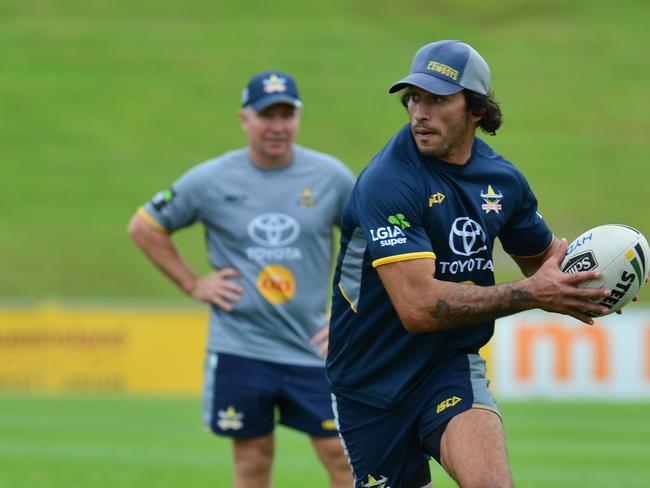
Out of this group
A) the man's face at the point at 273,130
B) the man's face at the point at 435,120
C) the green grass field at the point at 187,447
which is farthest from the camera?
the green grass field at the point at 187,447

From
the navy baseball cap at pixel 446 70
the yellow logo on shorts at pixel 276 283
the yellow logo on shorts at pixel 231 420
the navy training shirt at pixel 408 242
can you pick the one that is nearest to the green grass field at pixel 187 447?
the yellow logo on shorts at pixel 231 420

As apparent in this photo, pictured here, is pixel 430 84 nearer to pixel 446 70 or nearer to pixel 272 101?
pixel 446 70

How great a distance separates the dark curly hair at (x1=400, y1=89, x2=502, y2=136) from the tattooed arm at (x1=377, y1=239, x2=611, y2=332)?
71cm

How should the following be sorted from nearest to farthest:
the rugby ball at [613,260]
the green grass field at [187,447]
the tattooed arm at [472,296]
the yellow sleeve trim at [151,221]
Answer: the tattooed arm at [472,296] < the rugby ball at [613,260] < the yellow sleeve trim at [151,221] < the green grass field at [187,447]

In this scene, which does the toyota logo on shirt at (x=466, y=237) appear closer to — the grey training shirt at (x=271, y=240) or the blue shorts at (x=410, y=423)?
the blue shorts at (x=410, y=423)

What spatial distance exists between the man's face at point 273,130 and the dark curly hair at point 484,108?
205 centimetres

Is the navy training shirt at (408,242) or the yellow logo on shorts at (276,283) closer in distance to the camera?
the navy training shirt at (408,242)

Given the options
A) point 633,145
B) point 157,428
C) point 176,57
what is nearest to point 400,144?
point 157,428

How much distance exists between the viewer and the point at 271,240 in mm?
8328

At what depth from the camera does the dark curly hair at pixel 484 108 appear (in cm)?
614

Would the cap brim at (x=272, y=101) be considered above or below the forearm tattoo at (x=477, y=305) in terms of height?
above

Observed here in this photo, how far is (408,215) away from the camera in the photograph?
5918 mm

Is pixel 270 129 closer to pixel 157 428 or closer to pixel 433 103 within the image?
pixel 433 103

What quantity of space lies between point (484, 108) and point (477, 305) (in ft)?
3.09
